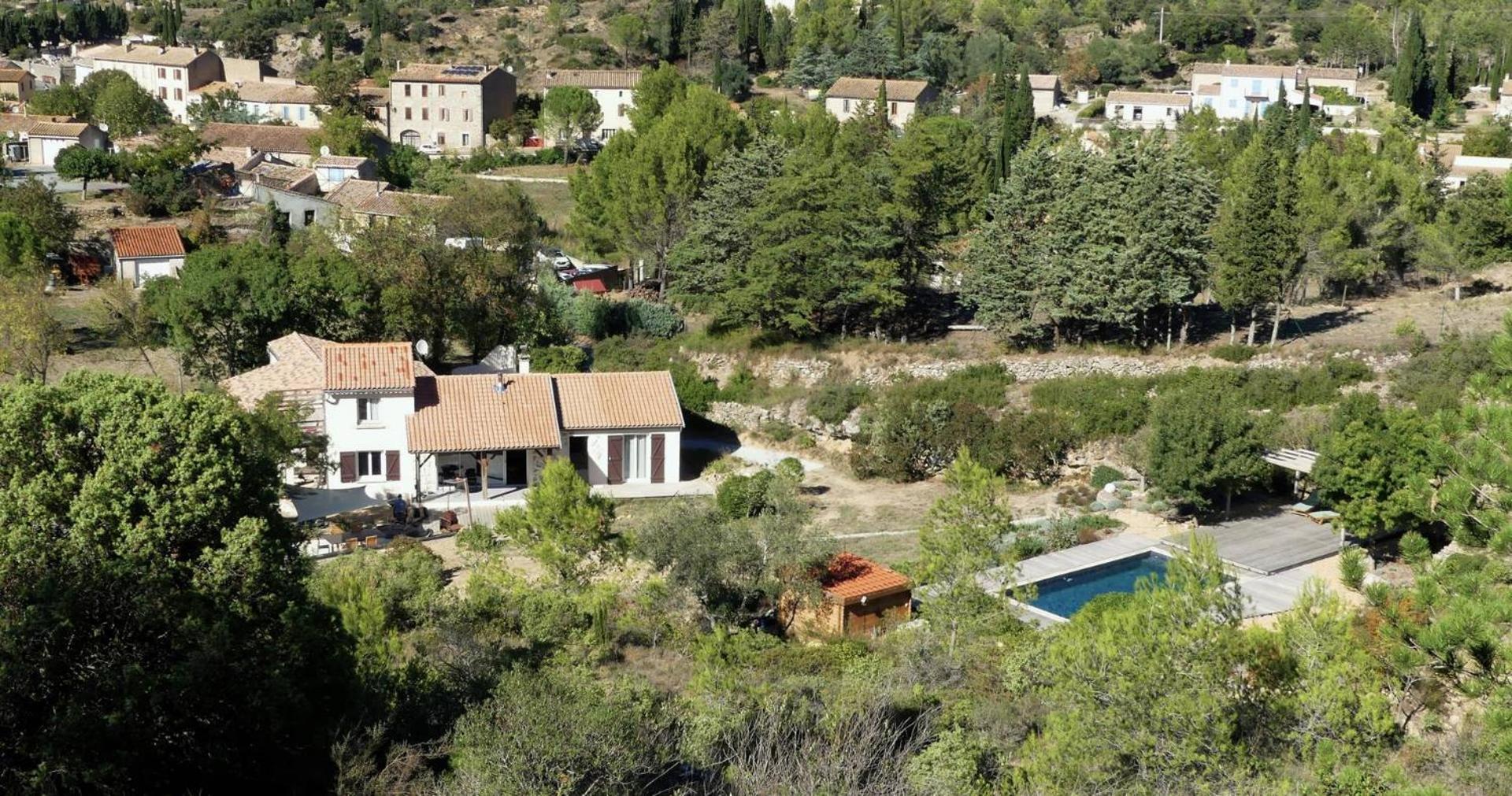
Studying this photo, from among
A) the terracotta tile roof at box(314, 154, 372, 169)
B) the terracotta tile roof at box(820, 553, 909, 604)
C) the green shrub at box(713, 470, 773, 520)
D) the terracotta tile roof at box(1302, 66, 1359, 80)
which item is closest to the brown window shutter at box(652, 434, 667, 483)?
the green shrub at box(713, 470, 773, 520)

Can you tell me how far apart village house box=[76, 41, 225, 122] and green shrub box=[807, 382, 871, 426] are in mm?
61396

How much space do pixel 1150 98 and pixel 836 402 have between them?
4991 centimetres

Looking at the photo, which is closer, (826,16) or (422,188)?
(422,188)

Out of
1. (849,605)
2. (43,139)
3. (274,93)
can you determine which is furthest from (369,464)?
(274,93)

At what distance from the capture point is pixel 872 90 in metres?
79.2

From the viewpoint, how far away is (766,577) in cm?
2409

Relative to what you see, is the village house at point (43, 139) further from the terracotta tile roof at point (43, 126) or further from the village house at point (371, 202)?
the village house at point (371, 202)

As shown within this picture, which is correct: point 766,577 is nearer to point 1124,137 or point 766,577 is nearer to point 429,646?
point 429,646

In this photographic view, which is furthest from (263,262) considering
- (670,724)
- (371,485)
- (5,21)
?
(5,21)

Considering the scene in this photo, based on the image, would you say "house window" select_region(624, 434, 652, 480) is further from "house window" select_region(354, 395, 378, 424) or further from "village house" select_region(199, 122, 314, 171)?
"village house" select_region(199, 122, 314, 171)

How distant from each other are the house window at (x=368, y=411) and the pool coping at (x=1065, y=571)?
15601 mm

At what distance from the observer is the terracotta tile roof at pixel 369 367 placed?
3338cm

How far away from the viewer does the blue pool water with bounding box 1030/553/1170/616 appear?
26.7m

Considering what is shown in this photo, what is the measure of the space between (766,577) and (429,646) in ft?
19.5
